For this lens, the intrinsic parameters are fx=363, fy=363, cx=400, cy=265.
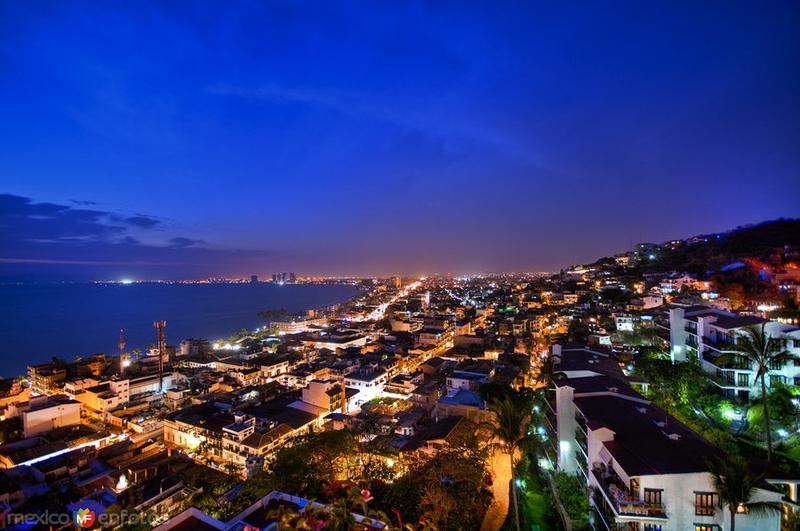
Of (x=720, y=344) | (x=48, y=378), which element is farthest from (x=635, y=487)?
(x=48, y=378)

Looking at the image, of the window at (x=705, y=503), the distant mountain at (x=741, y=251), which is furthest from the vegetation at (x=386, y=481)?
the distant mountain at (x=741, y=251)

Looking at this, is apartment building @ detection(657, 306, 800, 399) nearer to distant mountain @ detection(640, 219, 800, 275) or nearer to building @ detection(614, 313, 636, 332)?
building @ detection(614, 313, 636, 332)

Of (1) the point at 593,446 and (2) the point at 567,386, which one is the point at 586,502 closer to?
(1) the point at 593,446

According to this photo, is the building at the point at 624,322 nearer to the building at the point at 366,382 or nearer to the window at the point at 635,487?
the building at the point at 366,382

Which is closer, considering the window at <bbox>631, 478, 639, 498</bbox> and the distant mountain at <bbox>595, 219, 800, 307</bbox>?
the window at <bbox>631, 478, 639, 498</bbox>

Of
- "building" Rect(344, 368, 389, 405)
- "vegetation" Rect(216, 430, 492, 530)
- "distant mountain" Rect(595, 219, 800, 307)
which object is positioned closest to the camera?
"vegetation" Rect(216, 430, 492, 530)

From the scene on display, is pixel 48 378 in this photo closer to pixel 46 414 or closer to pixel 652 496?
pixel 46 414

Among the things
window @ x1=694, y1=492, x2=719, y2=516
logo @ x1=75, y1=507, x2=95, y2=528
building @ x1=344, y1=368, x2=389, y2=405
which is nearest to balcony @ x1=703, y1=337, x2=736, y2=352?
window @ x1=694, y1=492, x2=719, y2=516
